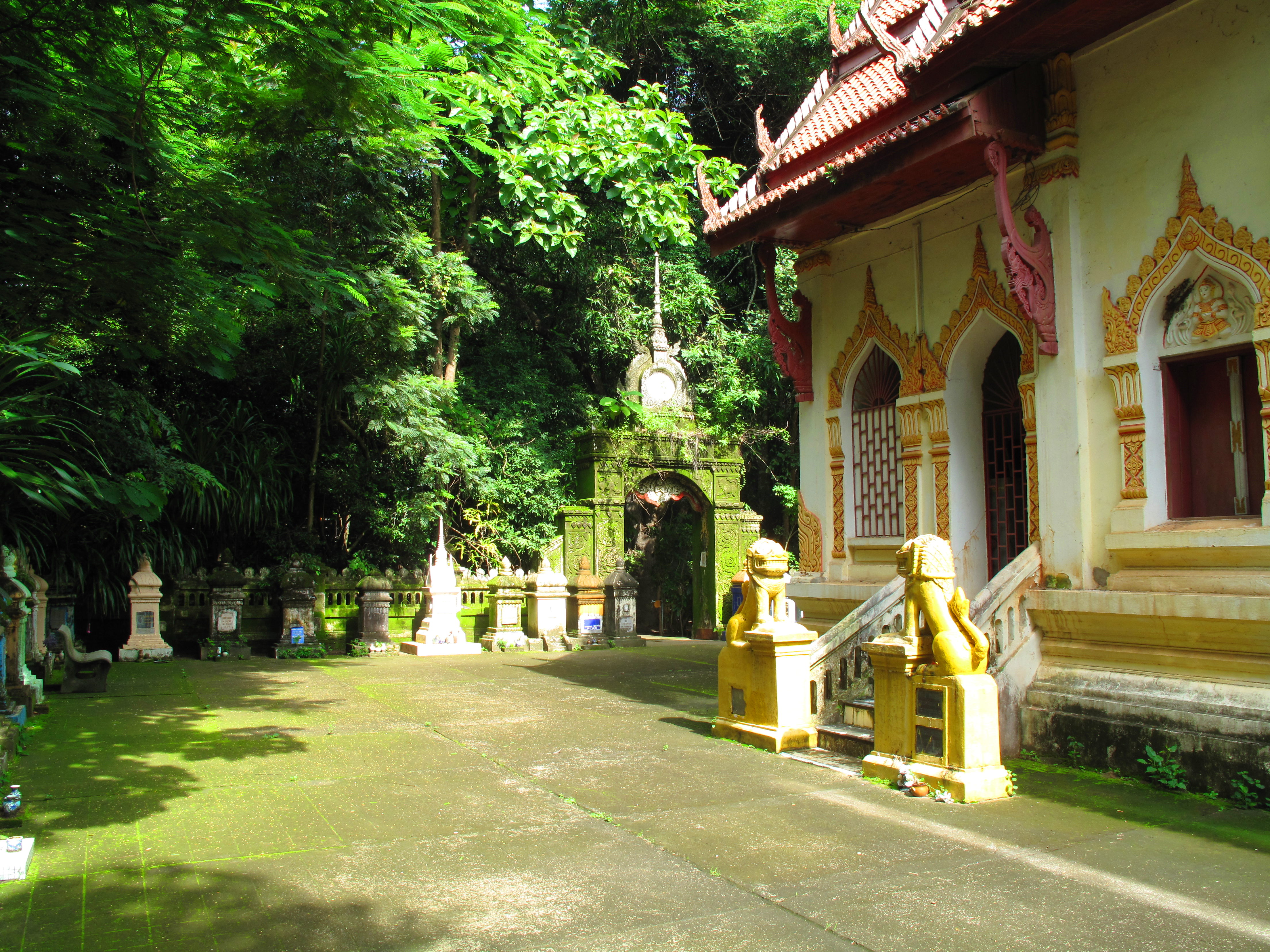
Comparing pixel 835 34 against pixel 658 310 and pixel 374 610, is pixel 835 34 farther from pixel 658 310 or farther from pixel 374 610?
pixel 374 610

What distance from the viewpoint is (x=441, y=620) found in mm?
16094

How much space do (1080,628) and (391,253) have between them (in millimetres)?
13282

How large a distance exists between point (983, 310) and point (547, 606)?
34.8 feet

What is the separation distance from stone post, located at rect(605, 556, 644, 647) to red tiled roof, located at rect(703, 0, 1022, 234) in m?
8.87

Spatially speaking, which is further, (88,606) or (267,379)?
(267,379)

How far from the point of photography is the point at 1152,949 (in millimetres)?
3740

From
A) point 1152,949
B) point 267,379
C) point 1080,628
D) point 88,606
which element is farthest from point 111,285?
point 267,379

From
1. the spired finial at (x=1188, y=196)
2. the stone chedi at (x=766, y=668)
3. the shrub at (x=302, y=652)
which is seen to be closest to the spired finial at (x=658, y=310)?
the shrub at (x=302, y=652)

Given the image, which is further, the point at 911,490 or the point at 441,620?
the point at 441,620

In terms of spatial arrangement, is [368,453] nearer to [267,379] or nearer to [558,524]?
[267,379]

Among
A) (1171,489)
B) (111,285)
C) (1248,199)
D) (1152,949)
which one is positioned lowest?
(1152,949)

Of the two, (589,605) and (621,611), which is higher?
(589,605)

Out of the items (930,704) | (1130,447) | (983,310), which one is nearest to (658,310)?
(983,310)

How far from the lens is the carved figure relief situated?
634cm
